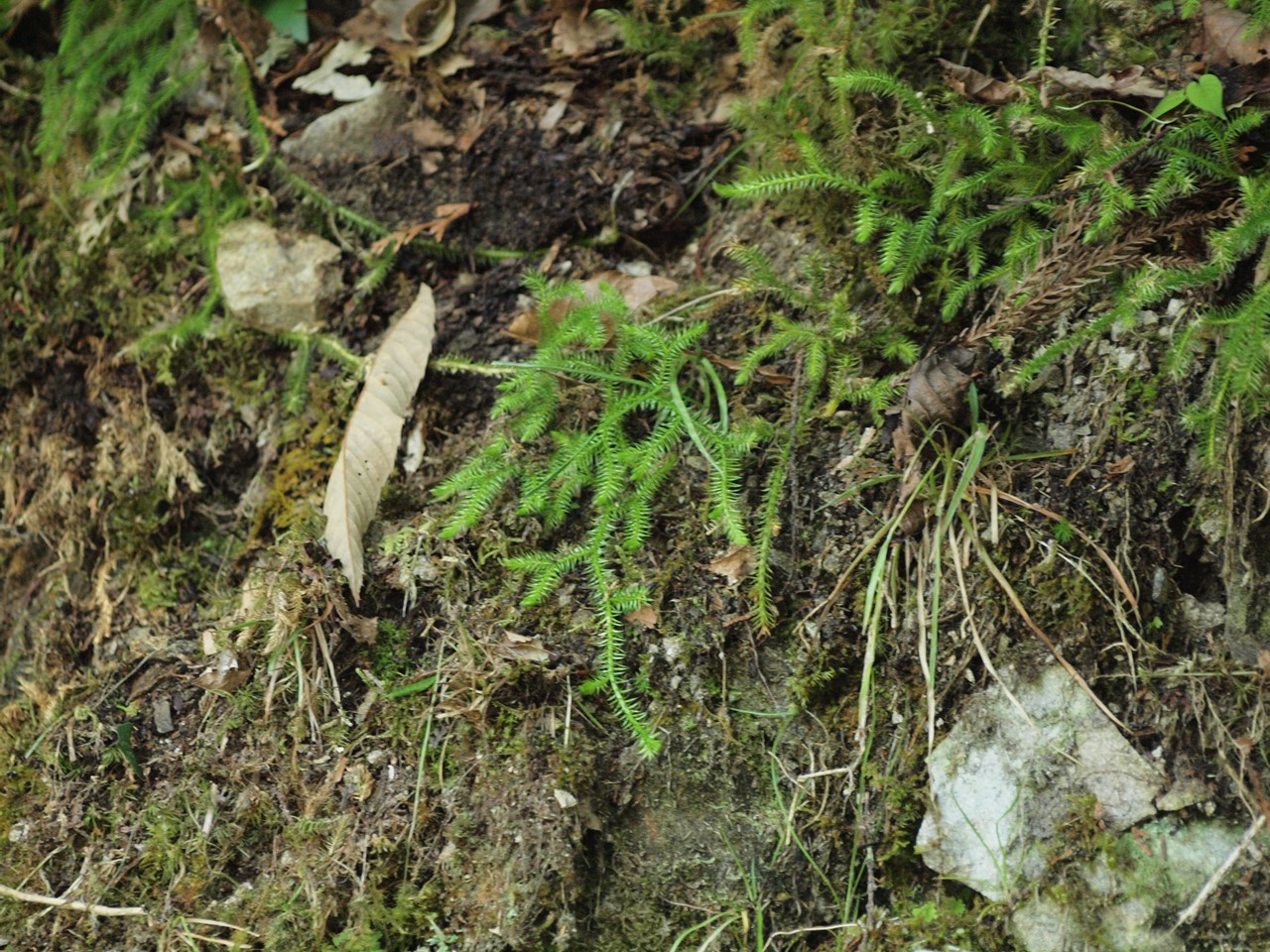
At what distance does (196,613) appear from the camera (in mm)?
2672

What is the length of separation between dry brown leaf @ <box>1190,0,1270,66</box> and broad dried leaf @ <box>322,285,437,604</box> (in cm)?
209

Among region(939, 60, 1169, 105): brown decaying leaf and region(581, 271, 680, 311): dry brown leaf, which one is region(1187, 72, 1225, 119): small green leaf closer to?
region(939, 60, 1169, 105): brown decaying leaf

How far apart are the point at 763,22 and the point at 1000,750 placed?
210cm

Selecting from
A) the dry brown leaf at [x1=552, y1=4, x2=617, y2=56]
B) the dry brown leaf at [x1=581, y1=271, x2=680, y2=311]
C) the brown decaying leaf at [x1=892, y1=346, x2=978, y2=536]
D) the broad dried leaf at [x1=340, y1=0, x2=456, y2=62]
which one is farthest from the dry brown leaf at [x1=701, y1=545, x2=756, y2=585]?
the broad dried leaf at [x1=340, y1=0, x2=456, y2=62]

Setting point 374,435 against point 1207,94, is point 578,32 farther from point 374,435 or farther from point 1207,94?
point 1207,94

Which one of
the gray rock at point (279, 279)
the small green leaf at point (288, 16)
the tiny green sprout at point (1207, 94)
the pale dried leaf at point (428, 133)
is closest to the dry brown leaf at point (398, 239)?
the gray rock at point (279, 279)

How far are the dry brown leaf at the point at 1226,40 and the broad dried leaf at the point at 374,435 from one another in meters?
2.09

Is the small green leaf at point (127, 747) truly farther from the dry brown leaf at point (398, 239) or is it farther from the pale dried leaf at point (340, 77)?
the pale dried leaf at point (340, 77)

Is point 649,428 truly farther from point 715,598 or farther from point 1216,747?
point 1216,747

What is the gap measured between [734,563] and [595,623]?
375 millimetres

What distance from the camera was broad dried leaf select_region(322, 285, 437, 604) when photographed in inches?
95.6

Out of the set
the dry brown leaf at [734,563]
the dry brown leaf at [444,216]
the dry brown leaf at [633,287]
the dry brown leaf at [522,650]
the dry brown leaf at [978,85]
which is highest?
the dry brown leaf at [978,85]

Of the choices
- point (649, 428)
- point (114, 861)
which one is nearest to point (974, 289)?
point (649, 428)

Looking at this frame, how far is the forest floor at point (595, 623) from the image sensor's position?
6.58 ft
